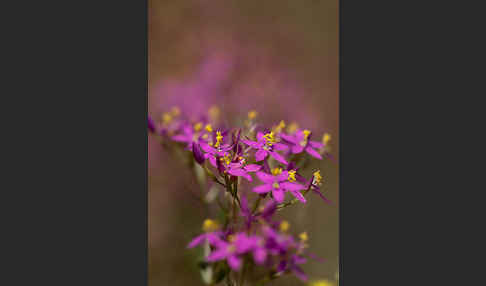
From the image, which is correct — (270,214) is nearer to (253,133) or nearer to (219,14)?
(253,133)

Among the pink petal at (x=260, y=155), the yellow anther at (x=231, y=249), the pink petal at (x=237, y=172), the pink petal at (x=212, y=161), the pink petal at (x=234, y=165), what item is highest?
the pink petal at (x=260, y=155)

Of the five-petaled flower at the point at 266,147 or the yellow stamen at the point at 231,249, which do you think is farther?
the five-petaled flower at the point at 266,147

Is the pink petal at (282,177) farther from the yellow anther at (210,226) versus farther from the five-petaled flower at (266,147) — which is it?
the yellow anther at (210,226)

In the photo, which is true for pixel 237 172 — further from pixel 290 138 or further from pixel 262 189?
pixel 290 138

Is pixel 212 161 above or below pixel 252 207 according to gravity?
above

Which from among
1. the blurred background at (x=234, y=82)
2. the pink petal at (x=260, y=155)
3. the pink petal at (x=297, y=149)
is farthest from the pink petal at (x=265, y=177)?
the blurred background at (x=234, y=82)

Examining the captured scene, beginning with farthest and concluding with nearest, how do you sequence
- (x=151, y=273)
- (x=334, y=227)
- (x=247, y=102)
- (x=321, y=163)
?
(x=247, y=102) < (x=334, y=227) < (x=151, y=273) < (x=321, y=163)

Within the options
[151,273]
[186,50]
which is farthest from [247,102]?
[151,273]

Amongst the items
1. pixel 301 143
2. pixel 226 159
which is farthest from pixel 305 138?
pixel 226 159
